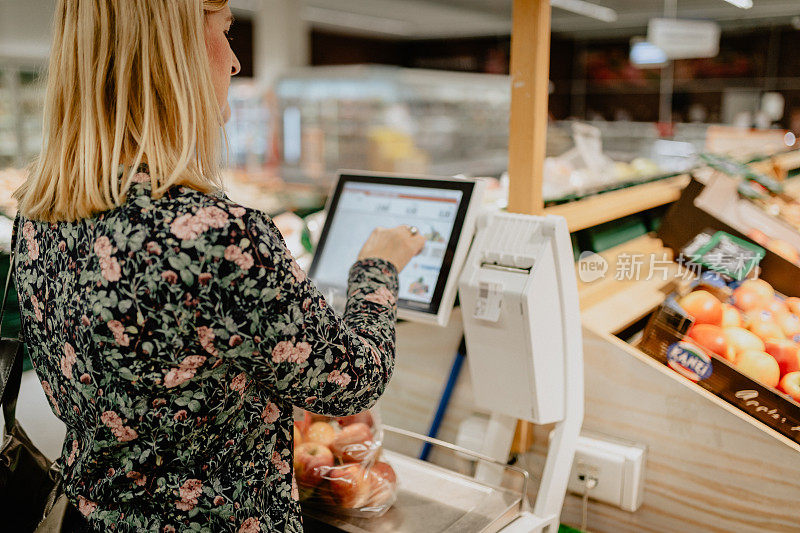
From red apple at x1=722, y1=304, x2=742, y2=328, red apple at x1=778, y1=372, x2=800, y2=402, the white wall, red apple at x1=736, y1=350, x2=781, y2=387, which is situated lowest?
red apple at x1=778, y1=372, x2=800, y2=402

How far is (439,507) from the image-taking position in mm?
1353

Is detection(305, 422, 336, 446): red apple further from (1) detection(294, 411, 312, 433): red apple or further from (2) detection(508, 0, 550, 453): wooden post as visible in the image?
(2) detection(508, 0, 550, 453): wooden post

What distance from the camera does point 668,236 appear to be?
1.99m

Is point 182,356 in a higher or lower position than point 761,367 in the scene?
higher

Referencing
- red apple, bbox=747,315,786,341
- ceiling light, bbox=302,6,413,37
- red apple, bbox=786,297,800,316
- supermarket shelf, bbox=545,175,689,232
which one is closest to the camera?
red apple, bbox=747,315,786,341

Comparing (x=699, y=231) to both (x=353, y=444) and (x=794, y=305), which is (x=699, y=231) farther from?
(x=353, y=444)

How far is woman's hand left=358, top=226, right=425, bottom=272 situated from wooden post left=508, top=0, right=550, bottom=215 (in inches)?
16.4

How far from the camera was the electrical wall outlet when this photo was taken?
1.57 m

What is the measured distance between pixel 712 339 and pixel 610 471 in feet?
1.22

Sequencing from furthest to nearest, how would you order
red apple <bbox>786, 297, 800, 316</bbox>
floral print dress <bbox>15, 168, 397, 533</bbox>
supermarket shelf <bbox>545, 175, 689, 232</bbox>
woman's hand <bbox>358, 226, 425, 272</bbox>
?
supermarket shelf <bbox>545, 175, 689, 232</bbox>, red apple <bbox>786, 297, 800, 316</bbox>, woman's hand <bbox>358, 226, 425, 272</bbox>, floral print dress <bbox>15, 168, 397, 533</bbox>

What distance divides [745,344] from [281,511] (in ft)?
3.62

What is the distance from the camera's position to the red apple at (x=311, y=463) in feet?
4.24

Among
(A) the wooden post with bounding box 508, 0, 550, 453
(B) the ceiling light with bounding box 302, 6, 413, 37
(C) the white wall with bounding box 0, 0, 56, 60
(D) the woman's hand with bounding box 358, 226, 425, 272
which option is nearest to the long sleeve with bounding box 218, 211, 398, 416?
(D) the woman's hand with bounding box 358, 226, 425, 272

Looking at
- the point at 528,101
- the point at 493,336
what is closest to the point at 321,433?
the point at 493,336
